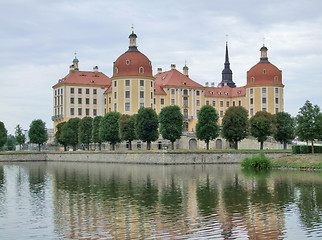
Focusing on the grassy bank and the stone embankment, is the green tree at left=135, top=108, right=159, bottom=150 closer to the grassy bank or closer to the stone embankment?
the stone embankment

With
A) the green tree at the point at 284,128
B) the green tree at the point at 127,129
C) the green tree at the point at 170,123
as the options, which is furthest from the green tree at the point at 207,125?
the green tree at the point at 284,128

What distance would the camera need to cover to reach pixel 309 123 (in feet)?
184

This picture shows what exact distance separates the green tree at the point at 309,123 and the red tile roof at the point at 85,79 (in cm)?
6101

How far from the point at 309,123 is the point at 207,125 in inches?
740

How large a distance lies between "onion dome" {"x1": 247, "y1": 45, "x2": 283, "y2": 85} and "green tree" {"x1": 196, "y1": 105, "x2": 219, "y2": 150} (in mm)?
35240

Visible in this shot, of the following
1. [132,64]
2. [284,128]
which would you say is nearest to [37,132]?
[132,64]

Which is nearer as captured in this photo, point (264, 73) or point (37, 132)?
point (37, 132)

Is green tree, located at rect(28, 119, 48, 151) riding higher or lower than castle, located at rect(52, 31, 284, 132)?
lower

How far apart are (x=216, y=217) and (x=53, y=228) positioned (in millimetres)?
6798

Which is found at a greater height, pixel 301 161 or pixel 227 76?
pixel 227 76

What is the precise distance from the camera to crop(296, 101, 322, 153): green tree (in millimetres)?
55875

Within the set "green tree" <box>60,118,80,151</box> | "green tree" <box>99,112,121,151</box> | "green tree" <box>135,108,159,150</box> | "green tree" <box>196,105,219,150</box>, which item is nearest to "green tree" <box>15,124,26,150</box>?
"green tree" <box>60,118,80,151</box>

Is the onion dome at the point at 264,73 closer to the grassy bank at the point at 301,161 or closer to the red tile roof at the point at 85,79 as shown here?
the red tile roof at the point at 85,79

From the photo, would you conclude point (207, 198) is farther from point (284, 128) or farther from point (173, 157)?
point (284, 128)
